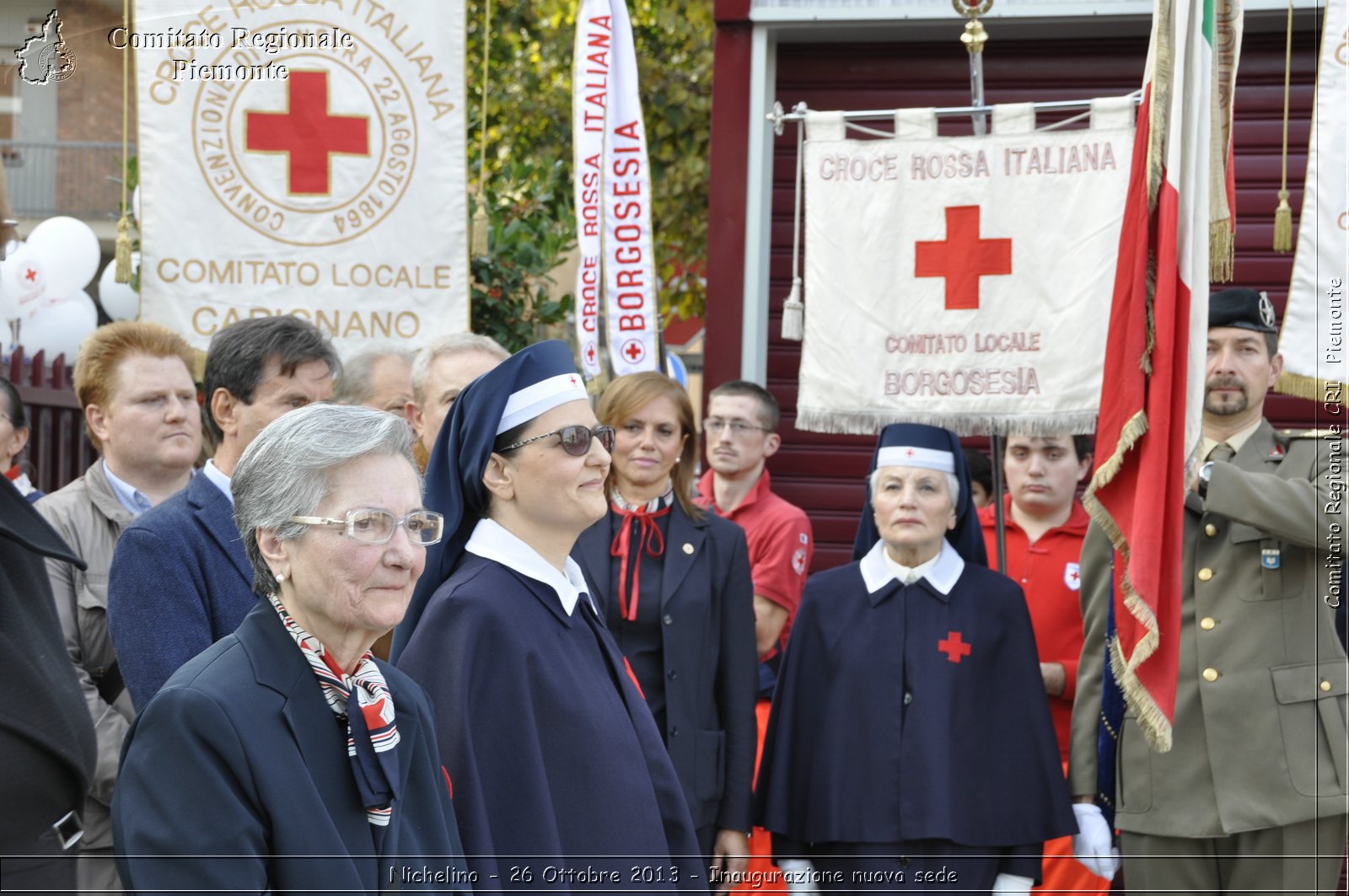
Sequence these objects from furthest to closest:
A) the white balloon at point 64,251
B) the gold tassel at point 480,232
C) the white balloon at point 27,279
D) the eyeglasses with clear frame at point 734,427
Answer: the white balloon at point 64,251
the white balloon at point 27,279
the eyeglasses with clear frame at point 734,427
the gold tassel at point 480,232

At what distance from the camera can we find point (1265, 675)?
4137 mm

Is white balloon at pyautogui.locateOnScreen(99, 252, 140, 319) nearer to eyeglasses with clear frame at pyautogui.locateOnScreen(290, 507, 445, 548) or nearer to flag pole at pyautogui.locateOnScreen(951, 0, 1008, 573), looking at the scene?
flag pole at pyautogui.locateOnScreen(951, 0, 1008, 573)

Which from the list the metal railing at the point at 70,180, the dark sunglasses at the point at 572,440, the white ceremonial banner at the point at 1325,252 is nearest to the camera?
the dark sunglasses at the point at 572,440

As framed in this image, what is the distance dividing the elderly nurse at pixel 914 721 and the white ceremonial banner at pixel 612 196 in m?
1.45

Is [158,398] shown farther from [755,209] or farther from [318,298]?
[755,209]

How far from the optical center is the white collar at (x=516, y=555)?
3.06 m

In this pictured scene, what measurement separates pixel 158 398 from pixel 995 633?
8.58 feet

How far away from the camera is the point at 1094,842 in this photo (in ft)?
14.1

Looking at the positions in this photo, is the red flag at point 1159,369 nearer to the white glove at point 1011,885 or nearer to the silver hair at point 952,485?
the silver hair at point 952,485

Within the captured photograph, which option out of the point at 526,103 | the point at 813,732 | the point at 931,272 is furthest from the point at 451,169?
the point at 526,103

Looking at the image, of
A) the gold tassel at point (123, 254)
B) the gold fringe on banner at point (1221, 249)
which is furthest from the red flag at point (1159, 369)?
the gold tassel at point (123, 254)

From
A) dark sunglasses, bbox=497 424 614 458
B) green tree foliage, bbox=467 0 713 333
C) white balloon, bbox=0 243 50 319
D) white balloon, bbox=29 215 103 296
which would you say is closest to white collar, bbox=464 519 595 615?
dark sunglasses, bbox=497 424 614 458

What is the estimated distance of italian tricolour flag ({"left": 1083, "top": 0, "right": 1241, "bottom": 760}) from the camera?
3895mm

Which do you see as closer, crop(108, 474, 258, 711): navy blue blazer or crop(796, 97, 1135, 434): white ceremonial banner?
crop(108, 474, 258, 711): navy blue blazer
